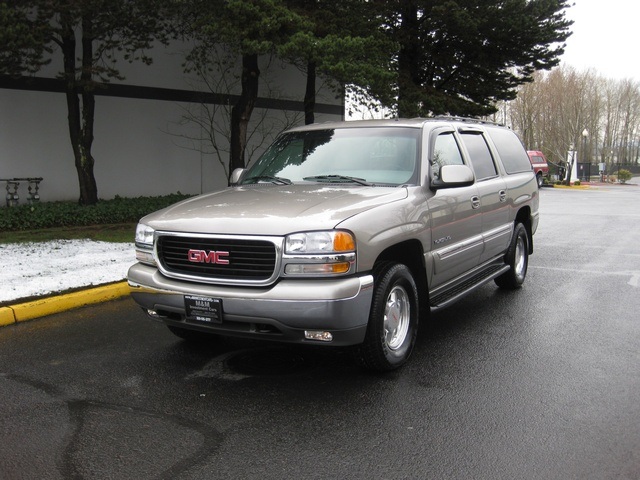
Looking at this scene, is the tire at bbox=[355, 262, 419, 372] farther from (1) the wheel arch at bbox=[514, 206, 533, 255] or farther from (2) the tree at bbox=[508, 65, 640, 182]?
(2) the tree at bbox=[508, 65, 640, 182]

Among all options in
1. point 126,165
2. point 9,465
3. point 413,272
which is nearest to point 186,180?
point 126,165

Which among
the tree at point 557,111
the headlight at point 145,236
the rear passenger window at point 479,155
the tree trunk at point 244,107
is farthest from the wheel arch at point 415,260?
the tree at point 557,111

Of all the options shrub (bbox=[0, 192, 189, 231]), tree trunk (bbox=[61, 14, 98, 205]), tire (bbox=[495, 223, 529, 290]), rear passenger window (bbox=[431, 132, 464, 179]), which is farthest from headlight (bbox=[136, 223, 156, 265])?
tree trunk (bbox=[61, 14, 98, 205])

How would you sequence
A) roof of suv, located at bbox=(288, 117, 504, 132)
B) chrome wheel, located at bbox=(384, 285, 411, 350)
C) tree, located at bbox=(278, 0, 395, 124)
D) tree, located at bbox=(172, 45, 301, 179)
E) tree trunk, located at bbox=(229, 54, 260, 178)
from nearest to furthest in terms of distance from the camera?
chrome wheel, located at bbox=(384, 285, 411, 350)
roof of suv, located at bbox=(288, 117, 504, 132)
tree, located at bbox=(278, 0, 395, 124)
tree trunk, located at bbox=(229, 54, 260, 178)
tree, located at bbox=(172, 45, 301, 179)

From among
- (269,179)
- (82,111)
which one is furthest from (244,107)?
(269,179)

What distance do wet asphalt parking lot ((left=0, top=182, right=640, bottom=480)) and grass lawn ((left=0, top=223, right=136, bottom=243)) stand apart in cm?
454

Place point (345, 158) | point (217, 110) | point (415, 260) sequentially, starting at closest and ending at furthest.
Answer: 1. point (415, 260)
2. point (345, 158)
3. point (217, 110)

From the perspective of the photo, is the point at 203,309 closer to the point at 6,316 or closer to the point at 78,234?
the point at 6,316

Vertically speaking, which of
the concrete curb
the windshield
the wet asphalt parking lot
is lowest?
the wet asphalt parking lot

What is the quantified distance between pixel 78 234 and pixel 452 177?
8226mm

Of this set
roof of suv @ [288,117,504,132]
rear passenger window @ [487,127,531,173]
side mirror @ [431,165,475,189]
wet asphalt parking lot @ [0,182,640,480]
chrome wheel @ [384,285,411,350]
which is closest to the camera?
wet asphalt parking lot @ [0,182,640,480]

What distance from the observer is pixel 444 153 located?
5.64 metres

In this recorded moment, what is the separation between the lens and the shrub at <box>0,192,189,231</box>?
1078 centimetres

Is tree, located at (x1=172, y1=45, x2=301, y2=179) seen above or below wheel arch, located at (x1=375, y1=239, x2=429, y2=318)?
above
